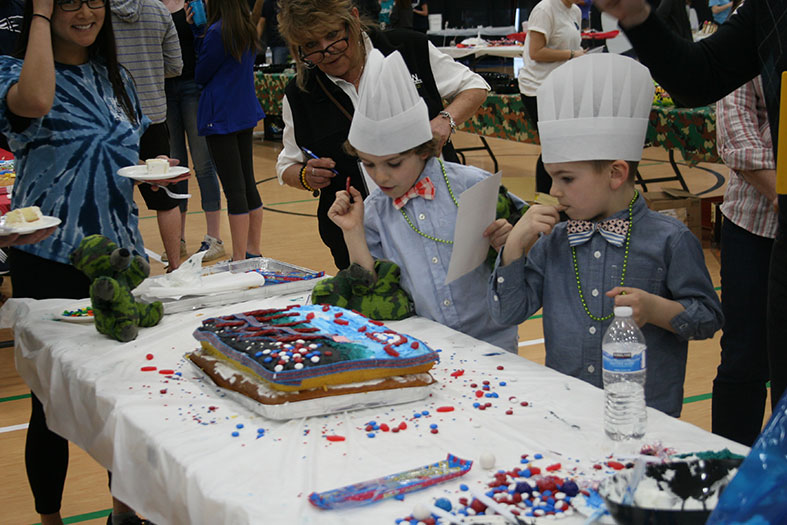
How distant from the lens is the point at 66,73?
238 cm

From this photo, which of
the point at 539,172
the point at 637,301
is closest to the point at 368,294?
the point at 637,301

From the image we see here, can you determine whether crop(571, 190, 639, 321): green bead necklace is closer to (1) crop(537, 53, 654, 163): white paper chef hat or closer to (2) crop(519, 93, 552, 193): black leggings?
(1) crop(537, 53, 654, 163): white paper chef hat

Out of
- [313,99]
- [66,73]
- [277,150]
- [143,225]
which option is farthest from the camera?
[277,150]

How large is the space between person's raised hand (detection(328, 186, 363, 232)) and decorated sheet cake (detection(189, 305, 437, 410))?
418mm

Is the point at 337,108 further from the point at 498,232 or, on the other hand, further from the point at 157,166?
the point at 498,232

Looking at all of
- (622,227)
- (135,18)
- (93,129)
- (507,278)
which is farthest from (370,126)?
(135,18)

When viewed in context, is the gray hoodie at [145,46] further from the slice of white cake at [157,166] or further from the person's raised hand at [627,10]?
the person's raised hand at [627,10]

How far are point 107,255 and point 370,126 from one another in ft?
2.36

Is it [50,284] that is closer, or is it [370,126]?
[370,126]

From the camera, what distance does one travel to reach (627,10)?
1598mm

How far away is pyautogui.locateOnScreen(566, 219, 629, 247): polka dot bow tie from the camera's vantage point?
1843 millimetres

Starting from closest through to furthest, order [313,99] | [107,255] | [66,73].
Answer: [107,255] < [66,73] < [313,99]

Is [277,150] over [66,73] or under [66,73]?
under

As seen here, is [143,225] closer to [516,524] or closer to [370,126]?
[370,126]
